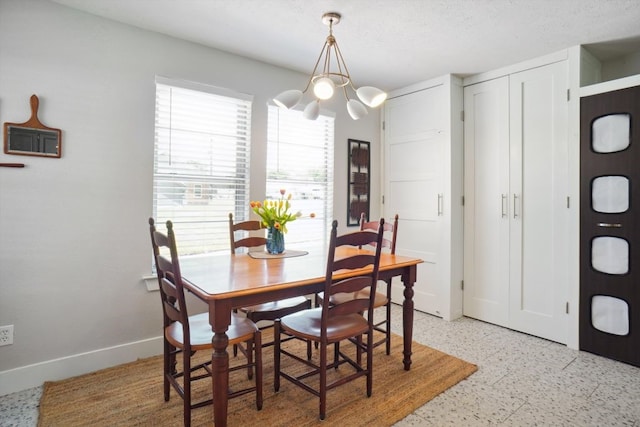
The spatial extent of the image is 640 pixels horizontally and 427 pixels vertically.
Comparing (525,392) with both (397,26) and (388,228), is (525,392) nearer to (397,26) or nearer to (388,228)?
(388,228)

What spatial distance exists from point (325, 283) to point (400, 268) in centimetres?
73

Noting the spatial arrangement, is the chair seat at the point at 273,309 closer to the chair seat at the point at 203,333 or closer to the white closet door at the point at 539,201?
the chair seat at the point at 203,333

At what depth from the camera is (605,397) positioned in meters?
2.14

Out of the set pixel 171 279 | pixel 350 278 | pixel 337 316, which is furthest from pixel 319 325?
pixel 171 279

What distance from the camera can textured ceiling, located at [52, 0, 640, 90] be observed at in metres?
2.27

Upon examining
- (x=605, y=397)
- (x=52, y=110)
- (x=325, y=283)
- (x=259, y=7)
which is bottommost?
(x=605, y=397)

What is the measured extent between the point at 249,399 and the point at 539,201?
9.29 ft

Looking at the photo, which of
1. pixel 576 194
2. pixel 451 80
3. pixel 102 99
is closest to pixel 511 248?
pixel 576 194

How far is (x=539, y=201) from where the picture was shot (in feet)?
10.2

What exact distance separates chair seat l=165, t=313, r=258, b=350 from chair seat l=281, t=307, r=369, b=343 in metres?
0.24

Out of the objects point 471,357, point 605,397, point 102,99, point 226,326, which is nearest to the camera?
point 226,326

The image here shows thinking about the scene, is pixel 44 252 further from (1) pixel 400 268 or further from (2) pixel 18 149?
(1) pixel 400 268

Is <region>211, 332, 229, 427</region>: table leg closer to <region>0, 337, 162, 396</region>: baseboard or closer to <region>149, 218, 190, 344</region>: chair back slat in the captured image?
<region>149, 218, 190, 344</region>: chair back slat

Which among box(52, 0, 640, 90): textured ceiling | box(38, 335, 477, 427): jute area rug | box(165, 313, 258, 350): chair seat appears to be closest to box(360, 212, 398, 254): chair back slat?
box(38, 335, 477, 427): jute area rug
